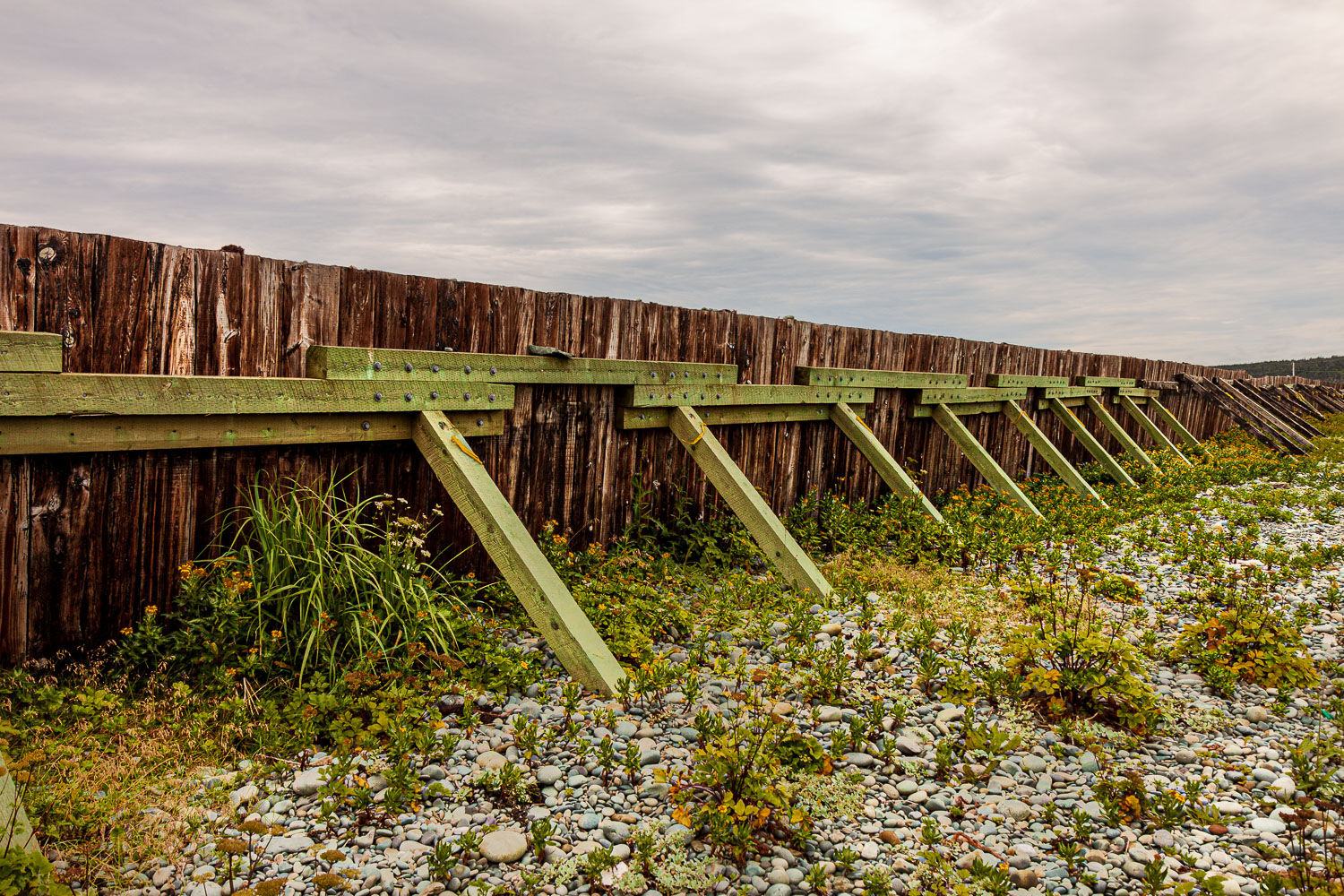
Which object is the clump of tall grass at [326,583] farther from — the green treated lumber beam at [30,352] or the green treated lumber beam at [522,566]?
the green treated lumber beam at [30,352]

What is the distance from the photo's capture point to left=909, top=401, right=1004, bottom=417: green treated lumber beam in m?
8.91

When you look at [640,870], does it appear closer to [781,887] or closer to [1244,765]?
[781,887]

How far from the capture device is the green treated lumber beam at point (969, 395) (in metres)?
8.95

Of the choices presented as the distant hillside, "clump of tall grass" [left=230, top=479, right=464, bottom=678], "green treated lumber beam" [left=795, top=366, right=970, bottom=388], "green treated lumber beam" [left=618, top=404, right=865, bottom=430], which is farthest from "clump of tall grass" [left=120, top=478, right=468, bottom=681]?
the distant hillside

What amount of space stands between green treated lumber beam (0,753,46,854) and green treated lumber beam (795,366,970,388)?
596cm

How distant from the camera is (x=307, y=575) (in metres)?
3.66

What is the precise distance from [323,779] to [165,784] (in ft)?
1.77

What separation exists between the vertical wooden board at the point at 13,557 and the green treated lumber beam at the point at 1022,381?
10.1 m

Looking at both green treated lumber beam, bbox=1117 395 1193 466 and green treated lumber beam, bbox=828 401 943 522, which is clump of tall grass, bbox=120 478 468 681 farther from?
green treated lumber beam, bbox=1117 395 1193 466

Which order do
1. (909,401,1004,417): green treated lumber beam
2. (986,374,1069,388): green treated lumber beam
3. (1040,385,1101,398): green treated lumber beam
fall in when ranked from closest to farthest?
(909,401,1004,417): green treated lumber beam, (986,374,1069,388): green treated lumber beam, (1040,385,1101,398): green treated lumber beam

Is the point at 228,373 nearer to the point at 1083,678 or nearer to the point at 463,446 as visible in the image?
the point at 463,446

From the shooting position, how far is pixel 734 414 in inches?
255

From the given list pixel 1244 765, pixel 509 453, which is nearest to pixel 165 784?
pixel 509 453

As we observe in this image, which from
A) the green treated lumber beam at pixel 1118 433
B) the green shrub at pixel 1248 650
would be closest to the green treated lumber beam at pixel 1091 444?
the green treated lumber beam at pixel 1118 433
